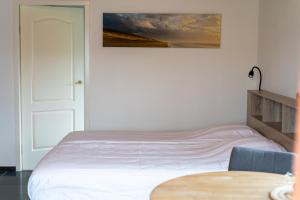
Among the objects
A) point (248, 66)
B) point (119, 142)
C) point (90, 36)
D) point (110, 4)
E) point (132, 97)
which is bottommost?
point (119, 142)

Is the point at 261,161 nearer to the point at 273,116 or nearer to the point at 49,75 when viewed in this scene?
the point at 273,116

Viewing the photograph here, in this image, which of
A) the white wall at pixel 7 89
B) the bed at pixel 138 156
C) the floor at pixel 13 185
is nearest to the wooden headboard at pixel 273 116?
the bed at pixel 138 156

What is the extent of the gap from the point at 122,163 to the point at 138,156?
9.6 inches

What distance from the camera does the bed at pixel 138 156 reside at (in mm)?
2723

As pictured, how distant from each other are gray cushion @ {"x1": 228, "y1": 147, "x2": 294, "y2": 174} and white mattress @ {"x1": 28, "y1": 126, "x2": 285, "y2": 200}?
51 centimetres

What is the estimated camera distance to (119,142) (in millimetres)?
3613

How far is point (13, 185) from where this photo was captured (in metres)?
4.46

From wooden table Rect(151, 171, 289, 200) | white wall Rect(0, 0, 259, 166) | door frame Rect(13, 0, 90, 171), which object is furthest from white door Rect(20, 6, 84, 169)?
wooden table Rect(151, 171, 289, 200)

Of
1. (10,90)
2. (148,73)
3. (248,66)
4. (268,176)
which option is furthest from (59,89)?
(268,176)

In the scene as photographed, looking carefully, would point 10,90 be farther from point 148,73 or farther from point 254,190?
point 254,190

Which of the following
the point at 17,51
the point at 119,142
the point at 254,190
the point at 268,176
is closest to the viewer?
the point at 254,190

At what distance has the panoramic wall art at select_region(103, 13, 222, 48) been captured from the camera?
4.57 metres

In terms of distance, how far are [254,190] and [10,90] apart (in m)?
3.77

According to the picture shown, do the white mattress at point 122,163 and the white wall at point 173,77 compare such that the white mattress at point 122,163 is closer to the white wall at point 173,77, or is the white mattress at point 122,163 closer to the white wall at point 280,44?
the white wall at point 280,44
